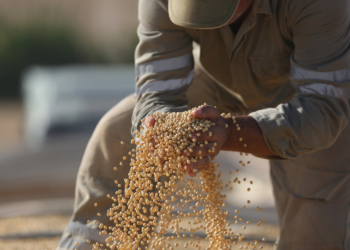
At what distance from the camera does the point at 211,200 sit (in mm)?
2215

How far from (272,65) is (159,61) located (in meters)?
0.55

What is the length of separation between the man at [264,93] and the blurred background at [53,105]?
88 centimetres

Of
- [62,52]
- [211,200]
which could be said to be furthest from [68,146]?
[62,52]

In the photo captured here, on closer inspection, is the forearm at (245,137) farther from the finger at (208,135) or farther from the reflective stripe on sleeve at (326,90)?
the reflective stripe on sleeve at (326,90)

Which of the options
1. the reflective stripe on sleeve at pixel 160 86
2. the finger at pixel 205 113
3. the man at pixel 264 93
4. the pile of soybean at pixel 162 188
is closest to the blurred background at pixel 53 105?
the man at pixel 264 93

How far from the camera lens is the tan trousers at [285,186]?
2.47 metres

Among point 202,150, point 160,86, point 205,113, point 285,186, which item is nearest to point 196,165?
point 202,150

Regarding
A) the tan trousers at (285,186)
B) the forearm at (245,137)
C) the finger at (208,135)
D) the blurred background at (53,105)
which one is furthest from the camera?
the blurred background at (53,105)

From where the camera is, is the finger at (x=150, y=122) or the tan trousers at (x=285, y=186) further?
the tan trousers at (x=285, y=186)

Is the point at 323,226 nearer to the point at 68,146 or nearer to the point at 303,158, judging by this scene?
the point at 303,158

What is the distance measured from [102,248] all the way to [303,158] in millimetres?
1142

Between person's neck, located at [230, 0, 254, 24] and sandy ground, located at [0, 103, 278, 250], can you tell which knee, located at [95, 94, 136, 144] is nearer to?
sandy ground, located at [0, 103, 278, 250]

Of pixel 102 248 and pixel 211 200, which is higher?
pixel 211 200

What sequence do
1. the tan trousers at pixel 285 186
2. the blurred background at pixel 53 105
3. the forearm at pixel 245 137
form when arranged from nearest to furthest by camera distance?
1. the forearm at pixel 245 137
2. the tan trousers at pixel 285 186
3. the blurred background at pixel 53 105
